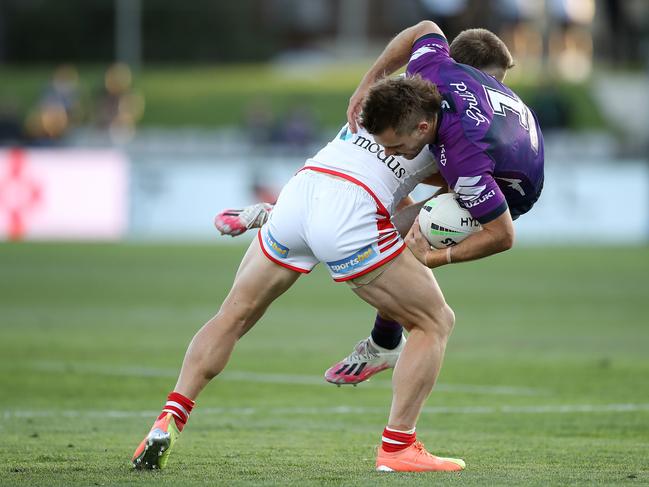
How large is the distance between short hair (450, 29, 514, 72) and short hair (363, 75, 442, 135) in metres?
0.82

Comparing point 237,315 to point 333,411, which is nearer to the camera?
point 237,315

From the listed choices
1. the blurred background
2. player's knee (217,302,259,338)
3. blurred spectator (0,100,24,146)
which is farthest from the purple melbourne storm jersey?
blurred spectator (0,100,24,146)

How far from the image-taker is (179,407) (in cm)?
709

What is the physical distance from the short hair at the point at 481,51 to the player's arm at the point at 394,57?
148mm

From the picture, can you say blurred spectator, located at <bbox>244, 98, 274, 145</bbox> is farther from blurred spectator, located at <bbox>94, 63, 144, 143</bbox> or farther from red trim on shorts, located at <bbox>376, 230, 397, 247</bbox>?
red trim on shorts, located at <bbox>376, 230, 397, 247</bbox>

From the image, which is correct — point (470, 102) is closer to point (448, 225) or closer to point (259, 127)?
point (448, 225)

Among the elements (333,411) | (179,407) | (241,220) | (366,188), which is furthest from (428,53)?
(333,411)

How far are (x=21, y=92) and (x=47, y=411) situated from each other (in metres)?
37.1

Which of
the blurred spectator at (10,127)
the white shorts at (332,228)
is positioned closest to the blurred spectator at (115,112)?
the blurred spectator at (10,127)

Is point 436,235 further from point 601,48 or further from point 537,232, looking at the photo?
point 601,48

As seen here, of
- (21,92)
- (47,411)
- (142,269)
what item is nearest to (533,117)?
(47,411)

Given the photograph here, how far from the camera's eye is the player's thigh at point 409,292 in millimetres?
6914

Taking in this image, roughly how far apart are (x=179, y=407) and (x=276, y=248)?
95 cm

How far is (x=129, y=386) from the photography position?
34.8 ft
